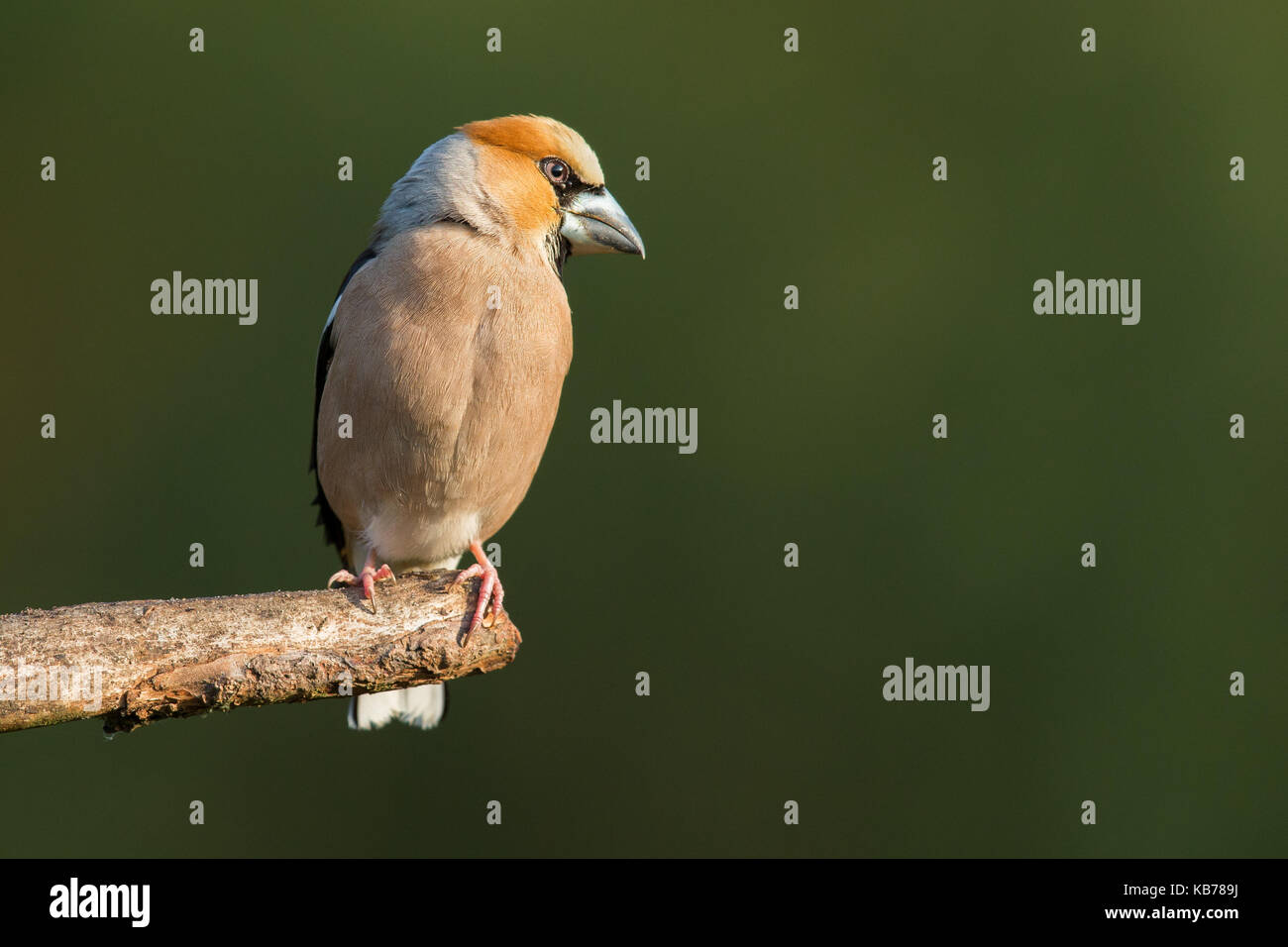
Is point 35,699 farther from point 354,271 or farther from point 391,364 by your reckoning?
point 354,271

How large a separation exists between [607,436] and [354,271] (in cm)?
237

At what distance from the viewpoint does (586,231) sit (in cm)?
418

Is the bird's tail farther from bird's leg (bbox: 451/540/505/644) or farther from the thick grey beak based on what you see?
the thick grey beak

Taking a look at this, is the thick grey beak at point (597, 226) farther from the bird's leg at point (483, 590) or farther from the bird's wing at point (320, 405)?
the bird's leg at point (483, 590)

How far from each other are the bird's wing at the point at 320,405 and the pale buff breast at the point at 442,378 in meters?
0.15

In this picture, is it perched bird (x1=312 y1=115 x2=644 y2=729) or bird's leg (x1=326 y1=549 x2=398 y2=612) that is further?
perched bird (x1=312 y1=115 x2=644 y2=729)

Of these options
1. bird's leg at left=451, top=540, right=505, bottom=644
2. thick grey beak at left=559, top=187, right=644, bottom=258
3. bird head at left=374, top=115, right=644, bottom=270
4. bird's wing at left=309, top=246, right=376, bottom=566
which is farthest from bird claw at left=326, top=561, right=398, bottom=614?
thick grey beak at left=559, top=187, right=644, bottom=258

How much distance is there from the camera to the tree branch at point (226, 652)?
2.86m

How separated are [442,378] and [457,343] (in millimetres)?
114

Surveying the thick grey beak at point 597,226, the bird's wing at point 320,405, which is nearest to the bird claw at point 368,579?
the bird's wing at point 320,405

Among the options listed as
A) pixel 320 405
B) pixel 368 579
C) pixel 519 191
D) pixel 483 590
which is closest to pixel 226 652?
pixel 368 579

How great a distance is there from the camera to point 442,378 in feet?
12.0

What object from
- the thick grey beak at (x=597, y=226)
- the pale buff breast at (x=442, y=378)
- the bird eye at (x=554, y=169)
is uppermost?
the bird eye at (x=554, y=169)

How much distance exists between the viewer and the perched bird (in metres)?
3.69
